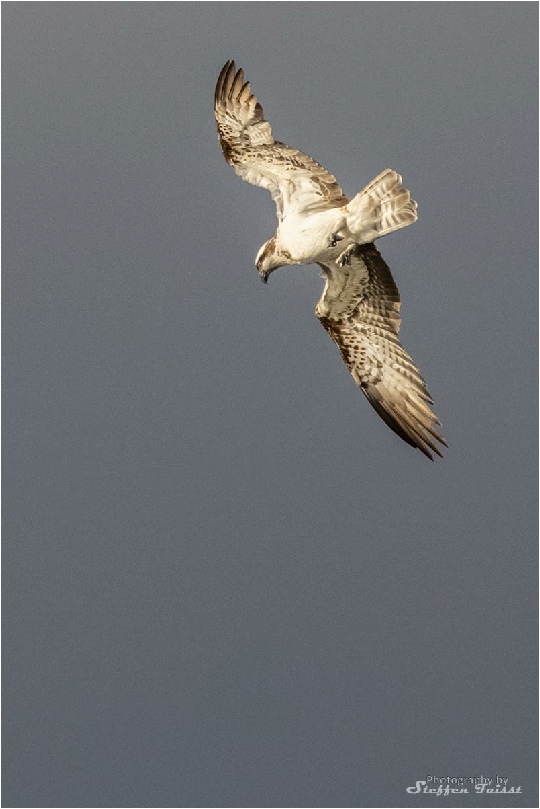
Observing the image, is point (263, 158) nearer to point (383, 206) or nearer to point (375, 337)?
point (383, 206)

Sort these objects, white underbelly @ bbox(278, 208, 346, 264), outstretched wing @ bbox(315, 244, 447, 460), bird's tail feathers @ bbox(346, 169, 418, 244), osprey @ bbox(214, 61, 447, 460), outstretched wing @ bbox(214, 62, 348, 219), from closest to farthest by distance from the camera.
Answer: bird's tail feathers @ bbox(346, 169, 418, 244) → white underbelly @ bbox(278, 208, 346, 264) → osprey @ bbox(214, 61, 447, 460) → outstretched wing @ bbox(214, 62, 348, 219) → outstretched wing @ bbox(315, 244, 447, 460)

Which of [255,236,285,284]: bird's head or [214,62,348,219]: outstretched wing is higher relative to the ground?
[214,62,348,219]: outstretched wing

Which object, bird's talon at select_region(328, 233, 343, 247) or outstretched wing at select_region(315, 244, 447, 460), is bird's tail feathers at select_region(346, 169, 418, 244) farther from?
outstretched wing at select_region(315, 244, 447, 460)

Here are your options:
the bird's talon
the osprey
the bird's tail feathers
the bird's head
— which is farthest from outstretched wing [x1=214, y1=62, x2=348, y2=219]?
the bird's tail feathers

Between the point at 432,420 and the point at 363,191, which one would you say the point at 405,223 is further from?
the point at 432,420

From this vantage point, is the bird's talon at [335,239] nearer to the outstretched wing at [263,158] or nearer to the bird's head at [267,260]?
the outstretched wing at [263,158]

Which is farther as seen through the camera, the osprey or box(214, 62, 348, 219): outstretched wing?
box(214, 62, 348, 219): outstretched wing
